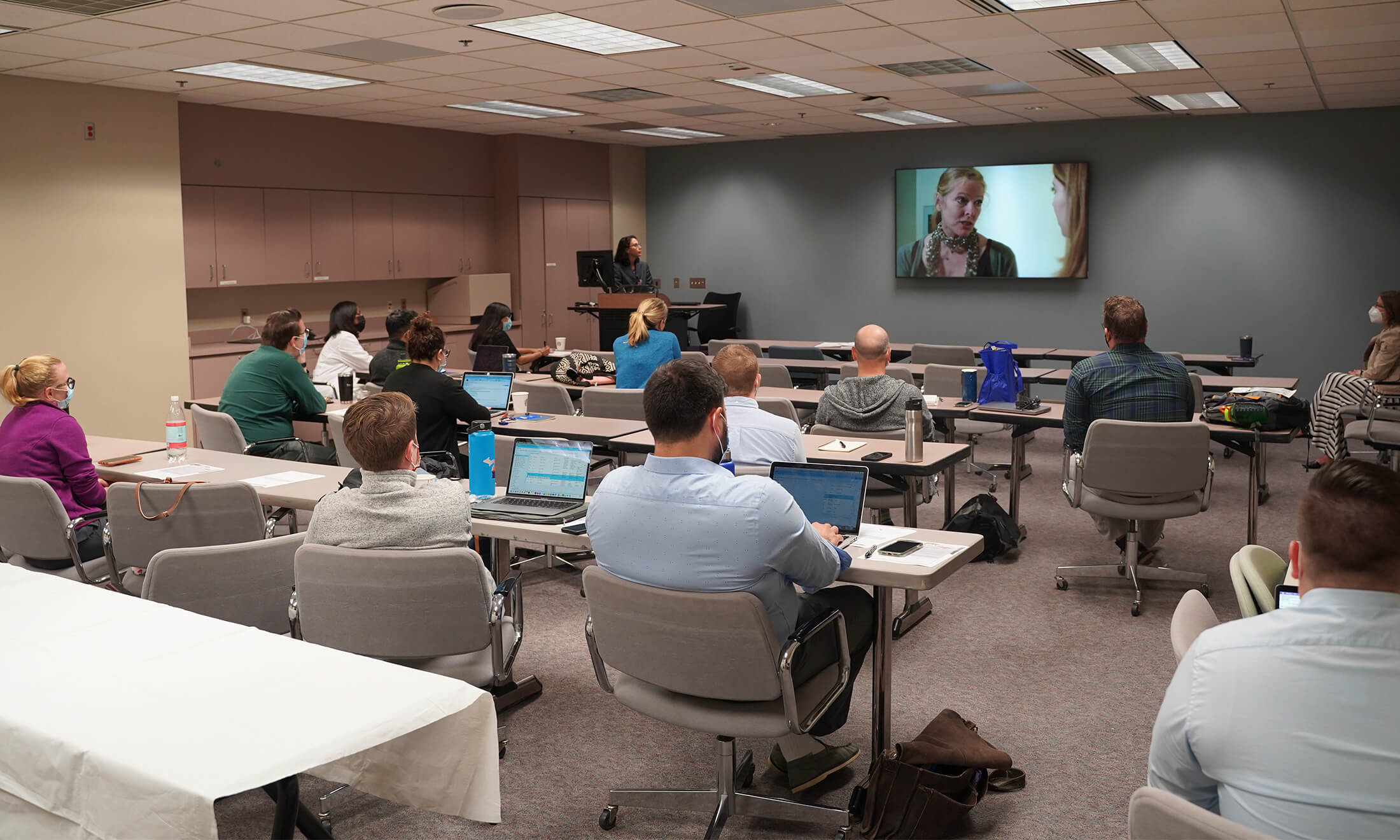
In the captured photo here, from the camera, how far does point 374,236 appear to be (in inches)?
436

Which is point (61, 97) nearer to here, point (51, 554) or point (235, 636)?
point (51, 554)

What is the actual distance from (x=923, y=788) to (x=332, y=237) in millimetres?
9223

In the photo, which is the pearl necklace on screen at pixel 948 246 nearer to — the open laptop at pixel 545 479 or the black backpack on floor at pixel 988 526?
the black backpack on floor at pixel 988 526

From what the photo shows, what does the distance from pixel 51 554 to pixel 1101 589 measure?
4.44 metres

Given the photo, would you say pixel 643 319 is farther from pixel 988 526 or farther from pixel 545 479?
pixel 545 479

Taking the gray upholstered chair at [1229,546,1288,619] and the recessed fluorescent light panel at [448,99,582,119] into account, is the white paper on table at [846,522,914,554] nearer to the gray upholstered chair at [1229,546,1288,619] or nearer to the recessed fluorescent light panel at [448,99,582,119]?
the gray upholstered chair at [1229,546,1288,619]

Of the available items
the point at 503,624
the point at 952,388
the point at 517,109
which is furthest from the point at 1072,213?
the point at 503,624

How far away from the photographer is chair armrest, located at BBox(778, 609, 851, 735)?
2568mm

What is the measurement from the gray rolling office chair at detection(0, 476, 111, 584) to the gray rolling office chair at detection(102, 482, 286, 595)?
1.34 ft

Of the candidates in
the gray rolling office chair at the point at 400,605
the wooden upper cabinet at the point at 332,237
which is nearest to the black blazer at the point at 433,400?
the gray rolling office chair at the point at 400,605

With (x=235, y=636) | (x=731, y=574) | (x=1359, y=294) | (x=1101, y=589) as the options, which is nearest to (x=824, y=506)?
(x=731, y=574)

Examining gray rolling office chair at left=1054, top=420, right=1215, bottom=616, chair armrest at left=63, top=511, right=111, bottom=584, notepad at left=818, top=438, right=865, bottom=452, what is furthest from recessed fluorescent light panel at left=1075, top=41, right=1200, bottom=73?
chair armrest at left=63, top=511, right=111, bottom=584

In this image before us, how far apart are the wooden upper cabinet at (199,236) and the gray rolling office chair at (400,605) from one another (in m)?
7.26

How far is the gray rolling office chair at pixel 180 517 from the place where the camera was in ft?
11.7
